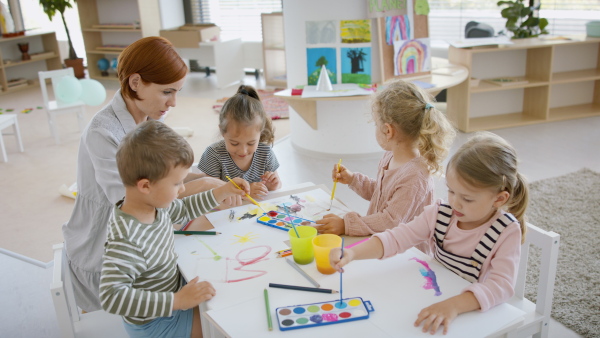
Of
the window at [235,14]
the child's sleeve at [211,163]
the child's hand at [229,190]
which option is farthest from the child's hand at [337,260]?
the window at [235,14]

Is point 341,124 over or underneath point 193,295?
underneath

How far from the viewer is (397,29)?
3.99 metres

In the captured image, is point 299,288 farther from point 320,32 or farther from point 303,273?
point 320,32

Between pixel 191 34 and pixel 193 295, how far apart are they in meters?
5.86

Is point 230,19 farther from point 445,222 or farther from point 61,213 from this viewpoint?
point 445,222

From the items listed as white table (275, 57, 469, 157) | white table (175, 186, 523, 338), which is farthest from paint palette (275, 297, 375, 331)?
white table (275, 57, 469, 157)

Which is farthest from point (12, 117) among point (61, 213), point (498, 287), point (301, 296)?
point (498, 287)

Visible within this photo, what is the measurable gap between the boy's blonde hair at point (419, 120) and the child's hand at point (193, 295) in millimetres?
857

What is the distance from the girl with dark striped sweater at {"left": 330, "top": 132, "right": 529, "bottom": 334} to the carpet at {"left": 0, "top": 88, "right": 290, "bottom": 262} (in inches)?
44.1

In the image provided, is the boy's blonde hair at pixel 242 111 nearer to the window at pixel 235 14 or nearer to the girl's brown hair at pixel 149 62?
the girl's brown hair at pixel 149 62

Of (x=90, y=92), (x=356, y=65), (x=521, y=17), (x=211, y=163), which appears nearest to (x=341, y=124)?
(x=356, y=65)

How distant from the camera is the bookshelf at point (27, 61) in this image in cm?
717

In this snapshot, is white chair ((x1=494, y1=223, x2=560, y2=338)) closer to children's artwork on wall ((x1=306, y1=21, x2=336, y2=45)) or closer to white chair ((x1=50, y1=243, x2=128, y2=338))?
white chair ((x1=50, y1=243, x2=128, y2=338))

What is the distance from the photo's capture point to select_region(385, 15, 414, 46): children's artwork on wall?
13.0ft
